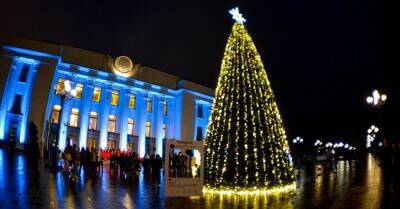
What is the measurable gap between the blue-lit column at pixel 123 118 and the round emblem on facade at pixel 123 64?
2739mm

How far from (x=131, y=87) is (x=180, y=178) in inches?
1491

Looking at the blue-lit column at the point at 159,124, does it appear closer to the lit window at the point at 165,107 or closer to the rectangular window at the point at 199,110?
the lit window at the point at 165,107

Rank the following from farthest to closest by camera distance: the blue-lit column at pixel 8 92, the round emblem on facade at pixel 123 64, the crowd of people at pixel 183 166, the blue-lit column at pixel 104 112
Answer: the round emblem on facade at pixel 123 64, the blue-lit column at pixel 104 112, the blue-lit column at pixel 8 92, the crowd of people at pixel 183 166

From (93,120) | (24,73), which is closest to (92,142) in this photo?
(93,120)

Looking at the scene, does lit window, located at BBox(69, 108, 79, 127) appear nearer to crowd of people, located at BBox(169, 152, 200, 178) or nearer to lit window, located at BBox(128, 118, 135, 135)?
lit window, located at BBox(128, 118, 135, 135)

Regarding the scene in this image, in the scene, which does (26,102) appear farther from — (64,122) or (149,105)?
(149,105)

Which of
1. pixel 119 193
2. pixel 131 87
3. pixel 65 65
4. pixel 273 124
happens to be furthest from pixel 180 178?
pixel 131 87

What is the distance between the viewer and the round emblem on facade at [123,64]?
165 feet

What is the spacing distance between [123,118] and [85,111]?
18.0 feet

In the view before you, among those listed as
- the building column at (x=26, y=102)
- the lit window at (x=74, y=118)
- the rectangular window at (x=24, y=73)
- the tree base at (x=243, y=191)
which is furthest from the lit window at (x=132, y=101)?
the tree base at (x=243, y=191)

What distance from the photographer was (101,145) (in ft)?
158

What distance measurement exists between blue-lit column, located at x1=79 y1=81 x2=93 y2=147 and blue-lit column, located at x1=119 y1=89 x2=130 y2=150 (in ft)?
14.8

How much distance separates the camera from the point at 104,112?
49.3m

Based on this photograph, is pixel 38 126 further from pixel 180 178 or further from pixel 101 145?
pixel 180 178
